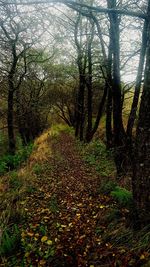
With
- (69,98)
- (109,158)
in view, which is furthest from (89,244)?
(69,98)

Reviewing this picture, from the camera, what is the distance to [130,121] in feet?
28.1

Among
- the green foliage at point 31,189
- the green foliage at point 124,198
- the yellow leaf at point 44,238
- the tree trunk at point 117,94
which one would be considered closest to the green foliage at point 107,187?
the green foliage at point 124,198

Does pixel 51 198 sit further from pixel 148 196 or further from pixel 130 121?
pixel 130 121

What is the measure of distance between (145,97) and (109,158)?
7.31m

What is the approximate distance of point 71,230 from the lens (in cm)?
501

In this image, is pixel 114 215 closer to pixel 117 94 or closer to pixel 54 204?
pixel 54 204

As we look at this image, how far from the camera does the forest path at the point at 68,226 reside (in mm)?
4211

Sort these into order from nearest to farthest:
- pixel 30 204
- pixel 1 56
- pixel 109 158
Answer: pixel 30 204 → pixel 109 158 → pixel 1 56

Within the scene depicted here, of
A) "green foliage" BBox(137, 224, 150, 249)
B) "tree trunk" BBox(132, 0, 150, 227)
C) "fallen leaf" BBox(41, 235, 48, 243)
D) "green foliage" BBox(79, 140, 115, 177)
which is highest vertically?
"tree trunk" BBox(132, 0, 150, 227)

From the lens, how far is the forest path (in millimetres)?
4211

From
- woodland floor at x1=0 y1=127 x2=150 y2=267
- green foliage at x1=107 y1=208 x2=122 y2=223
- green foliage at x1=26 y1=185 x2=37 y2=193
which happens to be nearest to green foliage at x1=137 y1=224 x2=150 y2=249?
woodland floor at x1=0 y1=127 x2=150 y2=267

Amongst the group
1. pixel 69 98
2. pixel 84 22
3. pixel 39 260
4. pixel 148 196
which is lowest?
pixel 39 260

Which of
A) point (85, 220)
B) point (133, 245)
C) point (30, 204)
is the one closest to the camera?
point (133, 245)

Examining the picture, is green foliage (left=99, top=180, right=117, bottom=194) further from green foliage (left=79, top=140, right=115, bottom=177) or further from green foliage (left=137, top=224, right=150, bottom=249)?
green foliage (left=137, top=224, right=150, bottom=249)
